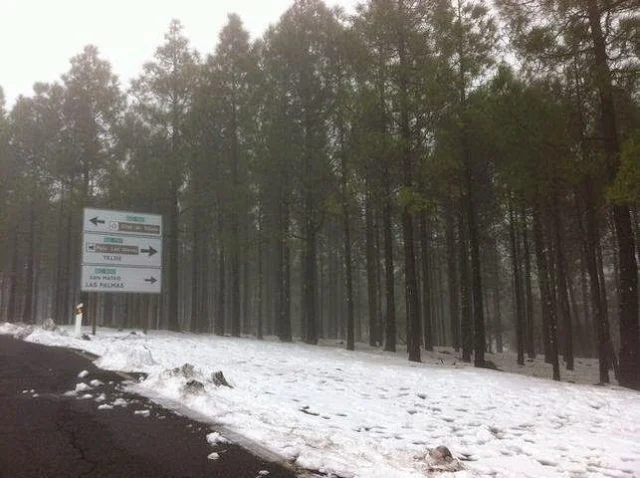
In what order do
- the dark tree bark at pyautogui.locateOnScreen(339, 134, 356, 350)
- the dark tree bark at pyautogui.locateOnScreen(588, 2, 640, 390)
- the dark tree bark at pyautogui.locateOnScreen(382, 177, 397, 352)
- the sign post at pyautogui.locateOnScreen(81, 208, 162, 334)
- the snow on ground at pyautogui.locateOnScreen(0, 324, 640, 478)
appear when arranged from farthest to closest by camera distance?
1. the dark tree bark at pyautogui.locateOnScreen(382, 177, 397, 352)
2. the dark tree bark at pyautogui.locateOnScreen(339, 134, 356, 350)
3. the sign post at pyautogui.locateOnScreen(81, 208, 162, 334)
4. the dark tree bark at pyautogui.locateOnScreen(588, 2, 640, 390)
5. the snow on ground at pyautogui.locateOnScreen(0, 324, 640, 478)

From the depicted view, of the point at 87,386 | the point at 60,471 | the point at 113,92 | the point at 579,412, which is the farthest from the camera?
the point at 113,92

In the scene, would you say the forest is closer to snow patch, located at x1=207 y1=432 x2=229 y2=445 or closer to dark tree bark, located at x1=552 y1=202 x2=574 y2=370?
dark tree bark, located at x1=552 y1=202 x2=574 y2=370

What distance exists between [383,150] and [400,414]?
9372 mm

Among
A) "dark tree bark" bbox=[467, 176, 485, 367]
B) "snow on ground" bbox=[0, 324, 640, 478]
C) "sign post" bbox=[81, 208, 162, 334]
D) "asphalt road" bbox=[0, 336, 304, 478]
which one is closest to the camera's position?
"asphalt road" bbox=[0, 336, 304, 478]

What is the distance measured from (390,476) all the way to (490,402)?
538 cm

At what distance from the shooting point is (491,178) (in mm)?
18547

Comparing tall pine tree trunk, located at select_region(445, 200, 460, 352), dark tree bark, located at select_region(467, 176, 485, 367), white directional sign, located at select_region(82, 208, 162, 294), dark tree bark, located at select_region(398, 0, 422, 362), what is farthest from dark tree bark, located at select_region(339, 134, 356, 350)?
white directional sign, located at select_region(82, 208, 162, 294)

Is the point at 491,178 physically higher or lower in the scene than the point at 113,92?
lower

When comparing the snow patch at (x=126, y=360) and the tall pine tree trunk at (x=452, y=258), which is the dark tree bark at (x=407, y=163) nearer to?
the tall pine tree trunk at (x=452, y=258)

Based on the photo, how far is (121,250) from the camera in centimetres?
1797

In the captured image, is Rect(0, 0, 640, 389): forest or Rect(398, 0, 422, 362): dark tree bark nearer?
Rect(0, 0, 640, 389): forest

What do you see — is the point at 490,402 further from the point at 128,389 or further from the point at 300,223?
the point at 300,223

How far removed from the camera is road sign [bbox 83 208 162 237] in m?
17.4

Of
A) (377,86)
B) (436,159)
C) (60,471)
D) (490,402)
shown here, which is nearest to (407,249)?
(436,159)
